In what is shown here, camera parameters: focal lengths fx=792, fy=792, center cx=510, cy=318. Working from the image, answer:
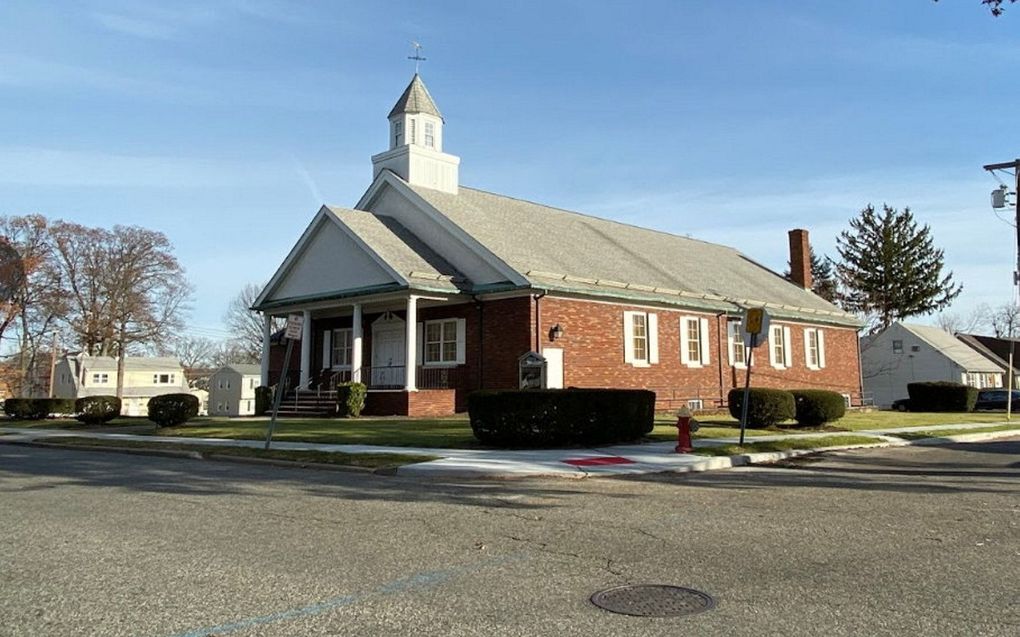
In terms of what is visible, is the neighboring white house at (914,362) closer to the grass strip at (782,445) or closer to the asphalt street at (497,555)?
the grass strip at (782,445)

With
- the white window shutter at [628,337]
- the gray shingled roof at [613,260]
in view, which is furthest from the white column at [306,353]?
the white window shutter at [628,337]

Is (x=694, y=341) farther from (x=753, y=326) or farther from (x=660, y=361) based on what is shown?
Answer: (x=753, y=326)

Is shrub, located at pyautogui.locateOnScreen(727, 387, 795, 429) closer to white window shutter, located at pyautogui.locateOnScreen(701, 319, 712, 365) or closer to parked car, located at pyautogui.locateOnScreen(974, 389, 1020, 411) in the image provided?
white window shutter, located at pyautogui.locateOnScreen(701, 319, 712, 365)

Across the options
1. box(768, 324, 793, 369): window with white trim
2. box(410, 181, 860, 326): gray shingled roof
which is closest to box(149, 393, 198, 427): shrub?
box(410, 181, 860, 326): gray shingled roof

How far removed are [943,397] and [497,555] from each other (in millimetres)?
36286

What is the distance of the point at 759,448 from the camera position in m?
15.8

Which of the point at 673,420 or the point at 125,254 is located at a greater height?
the point at 125,254

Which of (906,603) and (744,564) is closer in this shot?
(906,603)

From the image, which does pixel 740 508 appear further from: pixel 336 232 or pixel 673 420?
pixel 336 232

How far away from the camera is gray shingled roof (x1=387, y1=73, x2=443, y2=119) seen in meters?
31.9

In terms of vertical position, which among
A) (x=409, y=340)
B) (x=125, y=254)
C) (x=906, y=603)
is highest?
(x=125, y=254)

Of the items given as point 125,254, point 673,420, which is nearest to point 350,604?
point 673,420

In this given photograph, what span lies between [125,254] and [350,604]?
5800cm

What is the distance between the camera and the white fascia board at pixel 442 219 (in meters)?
25.4
